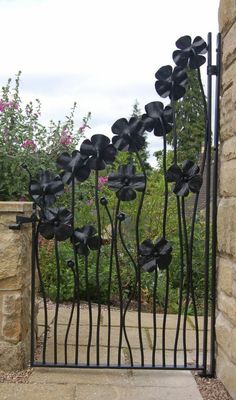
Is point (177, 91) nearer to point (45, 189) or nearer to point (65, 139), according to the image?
point (45, 189)

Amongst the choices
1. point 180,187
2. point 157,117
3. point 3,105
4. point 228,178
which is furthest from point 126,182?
point 3,105

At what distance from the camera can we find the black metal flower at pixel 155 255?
8.65 feet

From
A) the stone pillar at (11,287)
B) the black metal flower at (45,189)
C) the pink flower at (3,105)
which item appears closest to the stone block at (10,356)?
the stone pillar at (11,287)

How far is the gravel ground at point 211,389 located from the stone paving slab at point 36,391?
649mm

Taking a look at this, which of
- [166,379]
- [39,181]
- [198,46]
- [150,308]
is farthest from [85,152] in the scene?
[150,308]

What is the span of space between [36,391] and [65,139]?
83.1 inches

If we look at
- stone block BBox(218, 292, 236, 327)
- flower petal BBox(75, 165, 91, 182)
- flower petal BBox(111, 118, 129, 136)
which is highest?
flower petal BBox(111, 118, 129, 136)

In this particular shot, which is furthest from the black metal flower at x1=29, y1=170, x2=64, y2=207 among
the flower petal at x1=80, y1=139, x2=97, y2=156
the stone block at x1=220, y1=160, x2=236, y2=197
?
the stone block at x1=220, y1=160, x2=236, y2=197

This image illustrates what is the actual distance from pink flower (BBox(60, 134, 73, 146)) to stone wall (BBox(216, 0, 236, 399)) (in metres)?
1.67

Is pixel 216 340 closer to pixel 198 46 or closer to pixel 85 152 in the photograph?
pixel 85 152

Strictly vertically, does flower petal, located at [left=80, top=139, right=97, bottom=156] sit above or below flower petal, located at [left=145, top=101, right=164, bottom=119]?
below

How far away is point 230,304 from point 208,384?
1.71 ft

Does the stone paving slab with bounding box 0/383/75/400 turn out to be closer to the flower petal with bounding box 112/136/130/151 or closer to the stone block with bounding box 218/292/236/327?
the stone block with bounding box 218/292/236/327

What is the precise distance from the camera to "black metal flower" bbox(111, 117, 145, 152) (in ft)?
8.61
